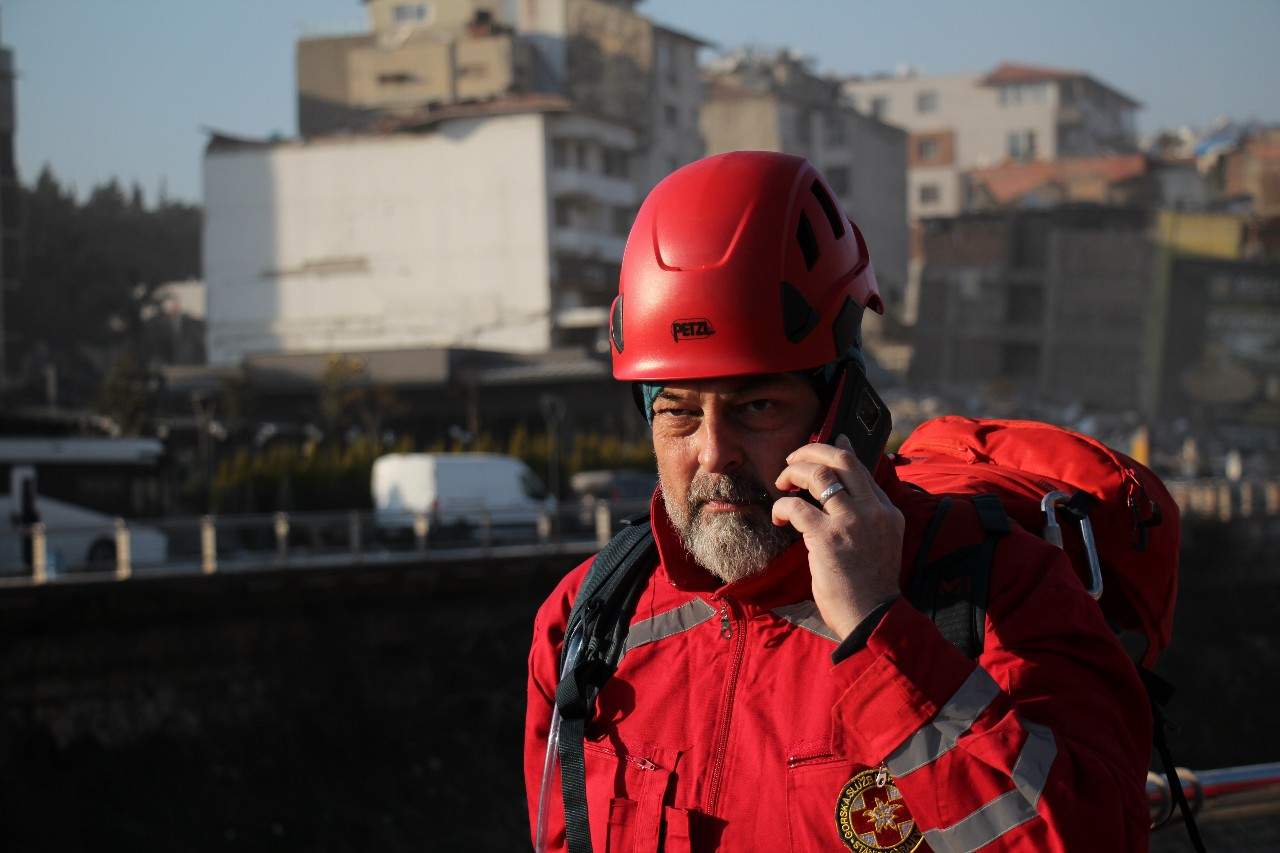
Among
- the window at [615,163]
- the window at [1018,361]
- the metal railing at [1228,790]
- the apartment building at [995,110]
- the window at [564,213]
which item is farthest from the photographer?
the apartment building at [995,110]

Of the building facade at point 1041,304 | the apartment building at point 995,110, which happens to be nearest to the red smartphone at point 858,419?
the building facade at point 1041,304

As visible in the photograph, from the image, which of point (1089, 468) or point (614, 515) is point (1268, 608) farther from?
point (1089, 468)

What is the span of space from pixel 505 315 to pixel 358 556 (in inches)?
1233

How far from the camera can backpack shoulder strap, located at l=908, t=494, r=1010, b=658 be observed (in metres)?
2.12

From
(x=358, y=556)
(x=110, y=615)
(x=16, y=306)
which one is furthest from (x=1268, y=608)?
(x=16, y=306)

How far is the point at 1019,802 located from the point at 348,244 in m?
54.8

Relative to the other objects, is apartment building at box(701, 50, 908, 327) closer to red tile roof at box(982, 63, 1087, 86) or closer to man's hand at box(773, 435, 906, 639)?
red tile roof at box(982, 63, 1087, 86)

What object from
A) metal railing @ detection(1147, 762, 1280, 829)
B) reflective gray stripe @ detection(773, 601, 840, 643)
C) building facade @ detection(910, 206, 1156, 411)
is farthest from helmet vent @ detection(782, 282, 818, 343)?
building facade @ detection(910, 206, 1156, 411)

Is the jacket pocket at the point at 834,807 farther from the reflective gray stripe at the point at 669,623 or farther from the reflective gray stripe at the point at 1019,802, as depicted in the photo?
the reflective gray stripe at the point at 669,623

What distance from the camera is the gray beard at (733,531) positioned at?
2.35 metres

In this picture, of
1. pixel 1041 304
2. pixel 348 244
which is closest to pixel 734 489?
pixel 348 244

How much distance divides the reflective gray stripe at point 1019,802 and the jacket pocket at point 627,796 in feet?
1.69

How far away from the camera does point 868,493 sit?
6.86ft

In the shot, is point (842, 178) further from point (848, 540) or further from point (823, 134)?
point (848, 540)
